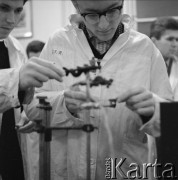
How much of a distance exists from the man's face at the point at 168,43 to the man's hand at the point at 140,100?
3.36 ft

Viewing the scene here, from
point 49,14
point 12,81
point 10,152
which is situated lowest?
point 10,152

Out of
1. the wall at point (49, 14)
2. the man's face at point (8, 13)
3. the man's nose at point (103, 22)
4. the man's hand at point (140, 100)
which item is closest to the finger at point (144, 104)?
the man's hand at point (140, 100)

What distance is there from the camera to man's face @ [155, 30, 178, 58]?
1.62 meters

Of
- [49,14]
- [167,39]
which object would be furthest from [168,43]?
[49,14]

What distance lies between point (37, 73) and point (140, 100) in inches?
9.1

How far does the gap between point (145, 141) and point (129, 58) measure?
0.25 meters

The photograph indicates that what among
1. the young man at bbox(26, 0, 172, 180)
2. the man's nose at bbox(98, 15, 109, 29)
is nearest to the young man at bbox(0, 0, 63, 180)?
the young man at bbox(26, 0, 172, 180)

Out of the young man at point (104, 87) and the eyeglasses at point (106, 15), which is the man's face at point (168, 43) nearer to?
the young man at point (104, 87)

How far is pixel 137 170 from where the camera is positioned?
0.76 m

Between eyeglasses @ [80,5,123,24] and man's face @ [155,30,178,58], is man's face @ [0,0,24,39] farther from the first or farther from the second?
man's face @ [155,30,178,58]

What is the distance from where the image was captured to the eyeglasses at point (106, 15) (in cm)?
79

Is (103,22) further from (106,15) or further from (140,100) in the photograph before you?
(140,100)

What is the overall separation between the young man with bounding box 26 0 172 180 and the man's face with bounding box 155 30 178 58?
74 centimetres

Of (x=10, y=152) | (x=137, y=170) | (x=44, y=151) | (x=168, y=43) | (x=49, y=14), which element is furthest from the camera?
(x=49, y=14)
